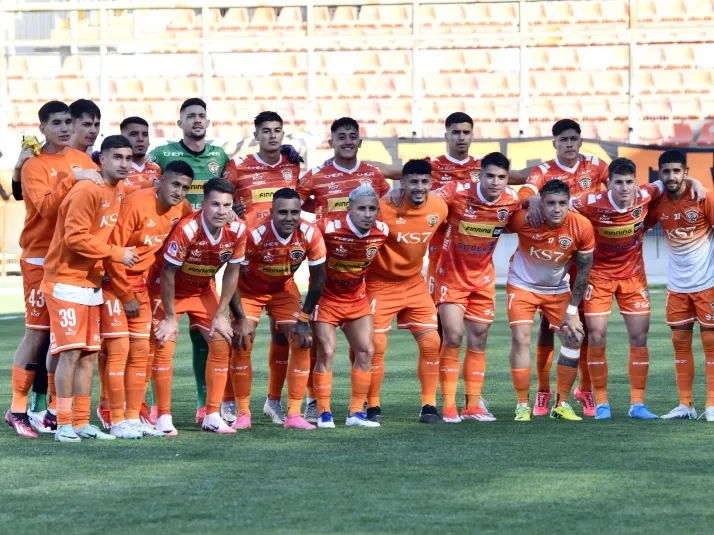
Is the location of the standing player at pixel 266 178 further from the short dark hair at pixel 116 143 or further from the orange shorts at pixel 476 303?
the short dark hair at pixel 116 143

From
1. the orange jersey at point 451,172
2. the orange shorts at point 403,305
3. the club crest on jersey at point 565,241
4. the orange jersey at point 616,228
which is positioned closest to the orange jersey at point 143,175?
the orange shorts at point 403,305

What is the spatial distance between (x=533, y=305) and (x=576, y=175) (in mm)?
1034

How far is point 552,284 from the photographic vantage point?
8.34 m

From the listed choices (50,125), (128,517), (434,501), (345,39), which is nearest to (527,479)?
(434,501)

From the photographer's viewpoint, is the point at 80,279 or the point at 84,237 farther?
the point at 80,279

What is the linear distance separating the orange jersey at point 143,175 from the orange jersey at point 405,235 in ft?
4.96

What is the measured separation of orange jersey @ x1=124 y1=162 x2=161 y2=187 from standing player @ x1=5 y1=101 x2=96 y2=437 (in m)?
0.60

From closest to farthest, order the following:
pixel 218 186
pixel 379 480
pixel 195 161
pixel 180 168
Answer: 1. pixel 379 480
2. pixel 218 186
3. pixel 180 168
4. pixel 195 161

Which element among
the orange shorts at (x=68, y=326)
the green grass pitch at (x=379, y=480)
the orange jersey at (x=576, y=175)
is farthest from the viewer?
the orange jersey at (x=576, y=175)

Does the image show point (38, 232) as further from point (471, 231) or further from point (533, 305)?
point (533, 305)

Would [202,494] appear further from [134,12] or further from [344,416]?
[134,12]

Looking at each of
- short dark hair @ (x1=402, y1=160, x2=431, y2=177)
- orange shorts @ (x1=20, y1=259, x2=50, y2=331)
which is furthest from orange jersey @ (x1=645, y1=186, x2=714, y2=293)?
orange shorts @ (x1=20, y1=259, x2=50, y2=331)

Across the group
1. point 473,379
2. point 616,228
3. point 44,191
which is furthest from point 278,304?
point 616,228

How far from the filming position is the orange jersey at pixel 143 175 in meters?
8.17
